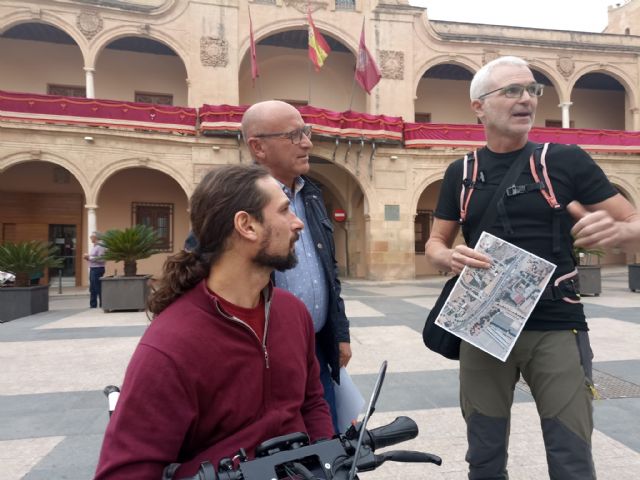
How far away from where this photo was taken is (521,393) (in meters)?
3.68

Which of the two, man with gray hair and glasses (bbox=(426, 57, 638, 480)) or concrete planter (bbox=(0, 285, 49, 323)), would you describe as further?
concrete planter (bbox=(0, 285, 49, 323))

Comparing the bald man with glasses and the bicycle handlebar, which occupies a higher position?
the bald man with glasses

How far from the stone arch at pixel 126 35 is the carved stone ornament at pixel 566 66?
14.5 m

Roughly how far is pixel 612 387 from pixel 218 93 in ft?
46.8

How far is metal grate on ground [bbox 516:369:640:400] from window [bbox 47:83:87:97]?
58.5 ft

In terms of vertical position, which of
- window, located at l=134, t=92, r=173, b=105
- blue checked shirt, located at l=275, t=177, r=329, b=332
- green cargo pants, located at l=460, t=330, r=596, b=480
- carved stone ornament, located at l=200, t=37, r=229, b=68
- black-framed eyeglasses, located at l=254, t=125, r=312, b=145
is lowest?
green cargo pants, located at l=460, t=330, r=596, b=480

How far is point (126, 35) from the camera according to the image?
14617 millimetres

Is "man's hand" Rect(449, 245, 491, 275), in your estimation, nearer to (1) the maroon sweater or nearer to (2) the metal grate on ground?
(1) the maroon sweater

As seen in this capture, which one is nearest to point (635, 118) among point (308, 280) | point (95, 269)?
point (95, 269)

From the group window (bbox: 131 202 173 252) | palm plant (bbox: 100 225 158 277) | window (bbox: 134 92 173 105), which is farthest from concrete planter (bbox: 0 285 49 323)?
window (bbox: 134 92 173 105)

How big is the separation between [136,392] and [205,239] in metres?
0.48

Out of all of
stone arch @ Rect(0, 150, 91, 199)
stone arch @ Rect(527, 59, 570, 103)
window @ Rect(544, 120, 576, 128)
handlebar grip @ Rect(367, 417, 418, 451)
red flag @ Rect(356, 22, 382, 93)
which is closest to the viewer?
handlebar grip @ Rect(367, 417, 418, 451)

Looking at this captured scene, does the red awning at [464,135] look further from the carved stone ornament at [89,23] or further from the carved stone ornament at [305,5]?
the carved stone ornament at [89,23]

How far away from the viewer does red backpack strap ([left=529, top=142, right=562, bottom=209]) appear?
1.67 metres
